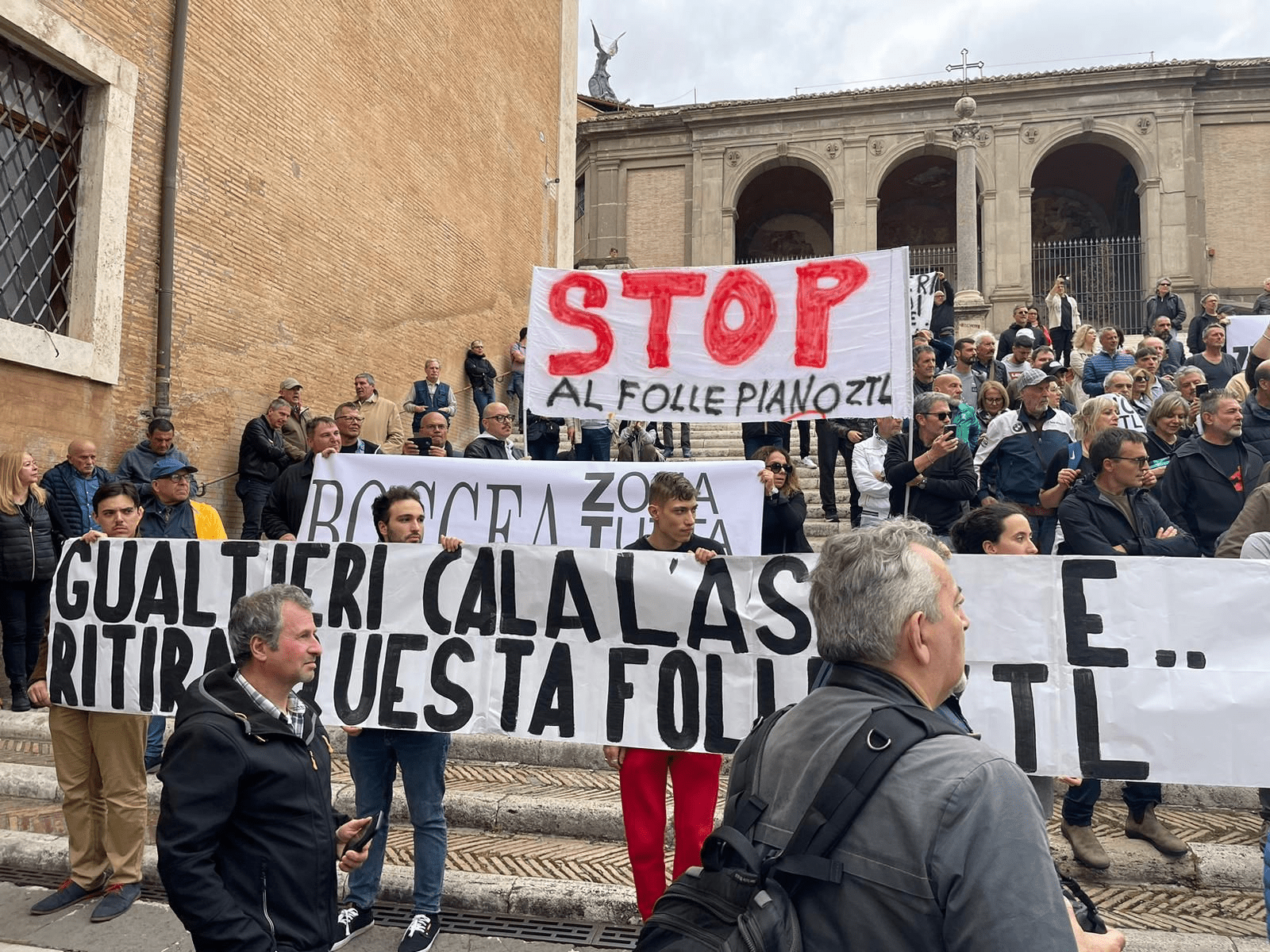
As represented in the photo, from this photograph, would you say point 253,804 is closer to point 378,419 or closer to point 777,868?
point 777,868

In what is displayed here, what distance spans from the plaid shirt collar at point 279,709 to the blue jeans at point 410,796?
4.42 ft

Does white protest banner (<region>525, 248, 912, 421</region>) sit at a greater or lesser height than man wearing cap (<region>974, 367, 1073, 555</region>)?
greater

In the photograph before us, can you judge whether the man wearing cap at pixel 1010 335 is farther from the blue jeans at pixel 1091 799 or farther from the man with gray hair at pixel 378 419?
the blue jeans at pixel 1091 799

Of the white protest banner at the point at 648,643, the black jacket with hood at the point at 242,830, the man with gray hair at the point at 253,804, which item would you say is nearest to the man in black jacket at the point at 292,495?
the white protest banner at the point at 648,643

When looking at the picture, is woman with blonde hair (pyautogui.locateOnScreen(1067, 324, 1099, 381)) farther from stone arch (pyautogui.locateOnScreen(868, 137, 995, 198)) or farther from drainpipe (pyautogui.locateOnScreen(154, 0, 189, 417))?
stone arch (pyautogui.locateOnScreen(868, 137, 995, 198))

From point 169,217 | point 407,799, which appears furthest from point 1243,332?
point 169,217

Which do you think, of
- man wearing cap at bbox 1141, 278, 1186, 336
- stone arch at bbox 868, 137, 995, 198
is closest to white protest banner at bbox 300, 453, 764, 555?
man wearing cap at bbox 1141, 278, 1186, 336

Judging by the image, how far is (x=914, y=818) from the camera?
60.6 inches

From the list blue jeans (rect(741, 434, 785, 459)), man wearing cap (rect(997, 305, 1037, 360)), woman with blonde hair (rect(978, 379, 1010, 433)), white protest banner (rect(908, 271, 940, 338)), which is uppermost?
white protest banner (rect(908, 271, 940, 338))

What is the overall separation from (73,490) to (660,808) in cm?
599

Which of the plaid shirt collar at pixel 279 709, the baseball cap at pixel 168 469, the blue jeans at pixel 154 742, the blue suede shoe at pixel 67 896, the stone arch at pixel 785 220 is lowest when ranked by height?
the blue suede shoe at pixel 67 896

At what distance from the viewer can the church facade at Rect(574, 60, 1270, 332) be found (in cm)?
2647

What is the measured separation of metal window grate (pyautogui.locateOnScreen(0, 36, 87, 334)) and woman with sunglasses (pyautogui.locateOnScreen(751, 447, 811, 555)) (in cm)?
688

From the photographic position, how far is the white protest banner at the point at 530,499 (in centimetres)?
627
